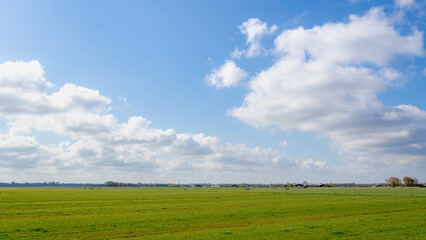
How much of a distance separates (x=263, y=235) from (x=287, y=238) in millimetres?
2065

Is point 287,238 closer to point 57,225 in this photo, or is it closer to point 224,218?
point 224,218

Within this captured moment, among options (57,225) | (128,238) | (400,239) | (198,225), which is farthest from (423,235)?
(57,225)

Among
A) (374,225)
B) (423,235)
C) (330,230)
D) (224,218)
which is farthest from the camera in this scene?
(224,218)

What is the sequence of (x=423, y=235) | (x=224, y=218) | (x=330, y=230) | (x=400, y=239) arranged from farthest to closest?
(x=224, y=218) → (x=330, y=230) → (x=423, y=235) → (x=400, y=239)

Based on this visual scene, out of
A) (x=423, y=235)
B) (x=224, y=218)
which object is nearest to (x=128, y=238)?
(x=224, y=218)

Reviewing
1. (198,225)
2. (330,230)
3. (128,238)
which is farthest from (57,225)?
(330,230)

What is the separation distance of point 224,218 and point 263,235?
41.7 feet

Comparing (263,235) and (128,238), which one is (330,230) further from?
(128,238)

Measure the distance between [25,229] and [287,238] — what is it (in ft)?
74.5

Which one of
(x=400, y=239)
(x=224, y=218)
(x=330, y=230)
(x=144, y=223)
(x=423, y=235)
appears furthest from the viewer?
(x=224, y=218)

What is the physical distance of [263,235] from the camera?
26.1 metres

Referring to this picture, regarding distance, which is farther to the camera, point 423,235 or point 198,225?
point 198,225

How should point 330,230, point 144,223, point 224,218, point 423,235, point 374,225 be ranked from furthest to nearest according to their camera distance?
1. point 224,218
2. point 144,223
3. point 374,225
4. point 330,230
5. point 423,235

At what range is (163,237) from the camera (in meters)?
25.7
